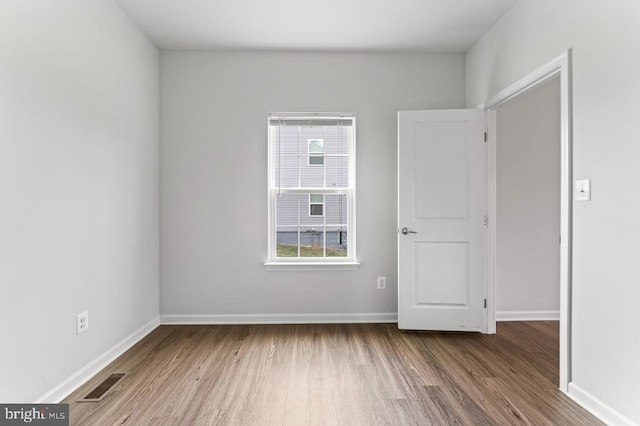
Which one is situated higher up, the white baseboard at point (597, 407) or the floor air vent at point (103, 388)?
the white baseboard at point (597, 407)

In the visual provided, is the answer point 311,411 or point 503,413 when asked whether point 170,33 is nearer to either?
point 311,411

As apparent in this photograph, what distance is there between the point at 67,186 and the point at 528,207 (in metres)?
4.02

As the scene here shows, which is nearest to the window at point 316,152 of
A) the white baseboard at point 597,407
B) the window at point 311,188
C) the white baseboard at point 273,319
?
the window at point 311,188

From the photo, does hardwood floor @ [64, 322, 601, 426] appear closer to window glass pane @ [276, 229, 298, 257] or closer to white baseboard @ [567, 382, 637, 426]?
white baseboard @ [567, 382, 637, 426]

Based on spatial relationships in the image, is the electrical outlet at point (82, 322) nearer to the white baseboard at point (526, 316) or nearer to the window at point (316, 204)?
the window at point (316, 204)

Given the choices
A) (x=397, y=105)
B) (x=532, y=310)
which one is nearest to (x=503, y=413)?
(x=532, y=310)

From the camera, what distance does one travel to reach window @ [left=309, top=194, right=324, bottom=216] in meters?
4.19

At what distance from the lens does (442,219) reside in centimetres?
378

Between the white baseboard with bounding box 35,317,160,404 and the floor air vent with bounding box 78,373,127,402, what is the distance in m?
0.13

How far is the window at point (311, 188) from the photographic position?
4.14 meters

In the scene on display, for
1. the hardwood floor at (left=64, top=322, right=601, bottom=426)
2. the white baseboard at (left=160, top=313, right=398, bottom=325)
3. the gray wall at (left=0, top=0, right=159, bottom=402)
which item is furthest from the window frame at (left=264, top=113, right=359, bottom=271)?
the gray wall at (left=0, top=0, right=159, bottom=402)

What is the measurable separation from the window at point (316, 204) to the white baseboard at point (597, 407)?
2.55m

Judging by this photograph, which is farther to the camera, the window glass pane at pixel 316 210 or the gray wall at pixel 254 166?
the window glass pane at pixel 316 210

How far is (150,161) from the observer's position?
3.84 m
